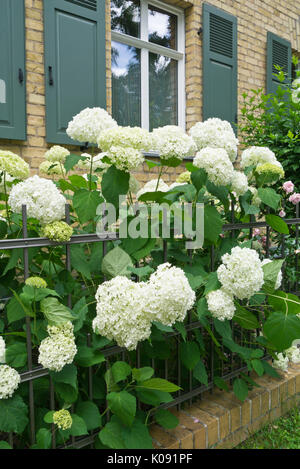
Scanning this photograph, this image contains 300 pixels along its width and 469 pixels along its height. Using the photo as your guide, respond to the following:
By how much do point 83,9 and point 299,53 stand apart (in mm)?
4104

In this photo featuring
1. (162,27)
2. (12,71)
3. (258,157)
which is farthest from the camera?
(162,27)

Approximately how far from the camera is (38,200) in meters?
1.33

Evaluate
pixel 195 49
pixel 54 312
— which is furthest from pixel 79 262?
pixel 195 49

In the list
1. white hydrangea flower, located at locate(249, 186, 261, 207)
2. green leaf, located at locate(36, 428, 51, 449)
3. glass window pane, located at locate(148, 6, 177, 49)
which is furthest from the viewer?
glass window pane, located at locate(148, 6, 177, 49)

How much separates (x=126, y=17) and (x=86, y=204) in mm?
3724

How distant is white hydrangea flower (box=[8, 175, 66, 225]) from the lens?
4.37ft

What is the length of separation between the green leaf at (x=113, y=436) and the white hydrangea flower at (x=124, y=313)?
0.37 meters

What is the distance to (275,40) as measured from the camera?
18.7 feet

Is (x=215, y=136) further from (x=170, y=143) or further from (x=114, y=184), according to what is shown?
(x=114, y=184)

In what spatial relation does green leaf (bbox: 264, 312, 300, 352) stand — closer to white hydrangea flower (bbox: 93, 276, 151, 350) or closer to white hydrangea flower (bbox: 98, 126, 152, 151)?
white hydrangea flower (bbox: 93, 276, 151, 350)

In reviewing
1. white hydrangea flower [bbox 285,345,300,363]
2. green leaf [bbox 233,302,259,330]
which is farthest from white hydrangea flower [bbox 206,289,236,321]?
white hydrangea flower [bbox 285,345,300,363]
